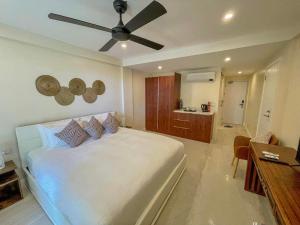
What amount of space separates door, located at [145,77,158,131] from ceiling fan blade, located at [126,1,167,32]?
3.25 m

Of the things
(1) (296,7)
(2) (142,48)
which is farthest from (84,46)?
(1) (296,7)

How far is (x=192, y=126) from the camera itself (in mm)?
3953

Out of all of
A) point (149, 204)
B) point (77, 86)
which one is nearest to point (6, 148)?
point (77, 86)

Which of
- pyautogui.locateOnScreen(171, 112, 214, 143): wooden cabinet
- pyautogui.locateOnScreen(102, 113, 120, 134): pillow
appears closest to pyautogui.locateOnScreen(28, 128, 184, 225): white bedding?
pyautogui.locateOnScreen(102, 113, 120, 134): pillow

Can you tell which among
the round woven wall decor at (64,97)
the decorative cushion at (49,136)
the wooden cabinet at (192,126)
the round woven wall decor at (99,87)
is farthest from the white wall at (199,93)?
the decorative cushion at (49,136)

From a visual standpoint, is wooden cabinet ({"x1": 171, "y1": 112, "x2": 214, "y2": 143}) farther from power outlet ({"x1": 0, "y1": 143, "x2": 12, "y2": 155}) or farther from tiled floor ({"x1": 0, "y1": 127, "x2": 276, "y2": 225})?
power outlet ({"x1": 0, "y1": 143, "x2": 12, "y2": 155})

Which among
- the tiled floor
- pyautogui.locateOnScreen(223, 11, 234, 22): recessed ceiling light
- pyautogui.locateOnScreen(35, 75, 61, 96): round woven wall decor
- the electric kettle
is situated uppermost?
pyautogui.locateOnScreen(223, 11, 234, 22): recessed ceiling light

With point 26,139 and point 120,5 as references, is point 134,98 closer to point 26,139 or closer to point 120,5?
point 26,139

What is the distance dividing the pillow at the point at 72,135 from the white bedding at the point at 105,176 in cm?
14

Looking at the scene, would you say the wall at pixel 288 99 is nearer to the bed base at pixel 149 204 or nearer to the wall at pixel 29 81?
the bed base at pixel 149 204

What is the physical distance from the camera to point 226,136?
441 cm

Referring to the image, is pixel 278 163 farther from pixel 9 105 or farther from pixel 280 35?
pixel 9 105

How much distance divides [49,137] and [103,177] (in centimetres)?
144

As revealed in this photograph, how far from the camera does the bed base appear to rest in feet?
4.28
